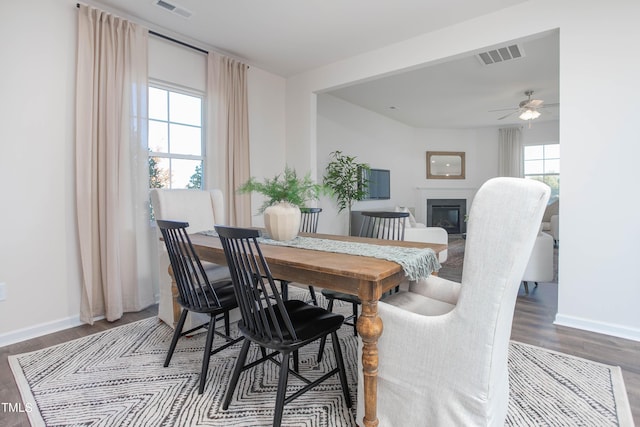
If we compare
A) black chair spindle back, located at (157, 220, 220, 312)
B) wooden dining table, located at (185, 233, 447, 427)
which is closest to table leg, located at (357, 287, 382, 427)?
wooden dining table, located at (185, 233, 447, 427)

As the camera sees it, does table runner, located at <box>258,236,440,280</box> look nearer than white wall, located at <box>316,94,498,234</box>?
Yes

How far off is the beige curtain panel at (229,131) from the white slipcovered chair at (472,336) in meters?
2.81

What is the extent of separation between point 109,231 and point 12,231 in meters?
0.60

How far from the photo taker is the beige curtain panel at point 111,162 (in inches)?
108

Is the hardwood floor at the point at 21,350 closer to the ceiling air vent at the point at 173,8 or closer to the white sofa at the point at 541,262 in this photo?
the ceiling air vent at the point at 173,8

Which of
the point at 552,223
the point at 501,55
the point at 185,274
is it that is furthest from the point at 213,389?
the point at 552,223

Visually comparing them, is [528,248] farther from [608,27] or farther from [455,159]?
[455,159]

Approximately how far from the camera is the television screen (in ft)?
21.7

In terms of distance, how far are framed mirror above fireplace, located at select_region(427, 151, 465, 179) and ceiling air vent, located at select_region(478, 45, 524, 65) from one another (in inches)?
181

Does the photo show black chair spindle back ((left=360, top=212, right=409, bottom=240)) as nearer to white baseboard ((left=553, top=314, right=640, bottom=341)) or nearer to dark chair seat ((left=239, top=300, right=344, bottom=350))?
dark chair seat ((left=239, top=300, right=344, bottom=350))

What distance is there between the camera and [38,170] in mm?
2570

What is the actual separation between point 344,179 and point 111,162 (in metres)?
3.53

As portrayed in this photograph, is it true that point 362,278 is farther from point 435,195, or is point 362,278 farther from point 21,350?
point 435,195

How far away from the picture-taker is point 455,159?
8.82 meters
